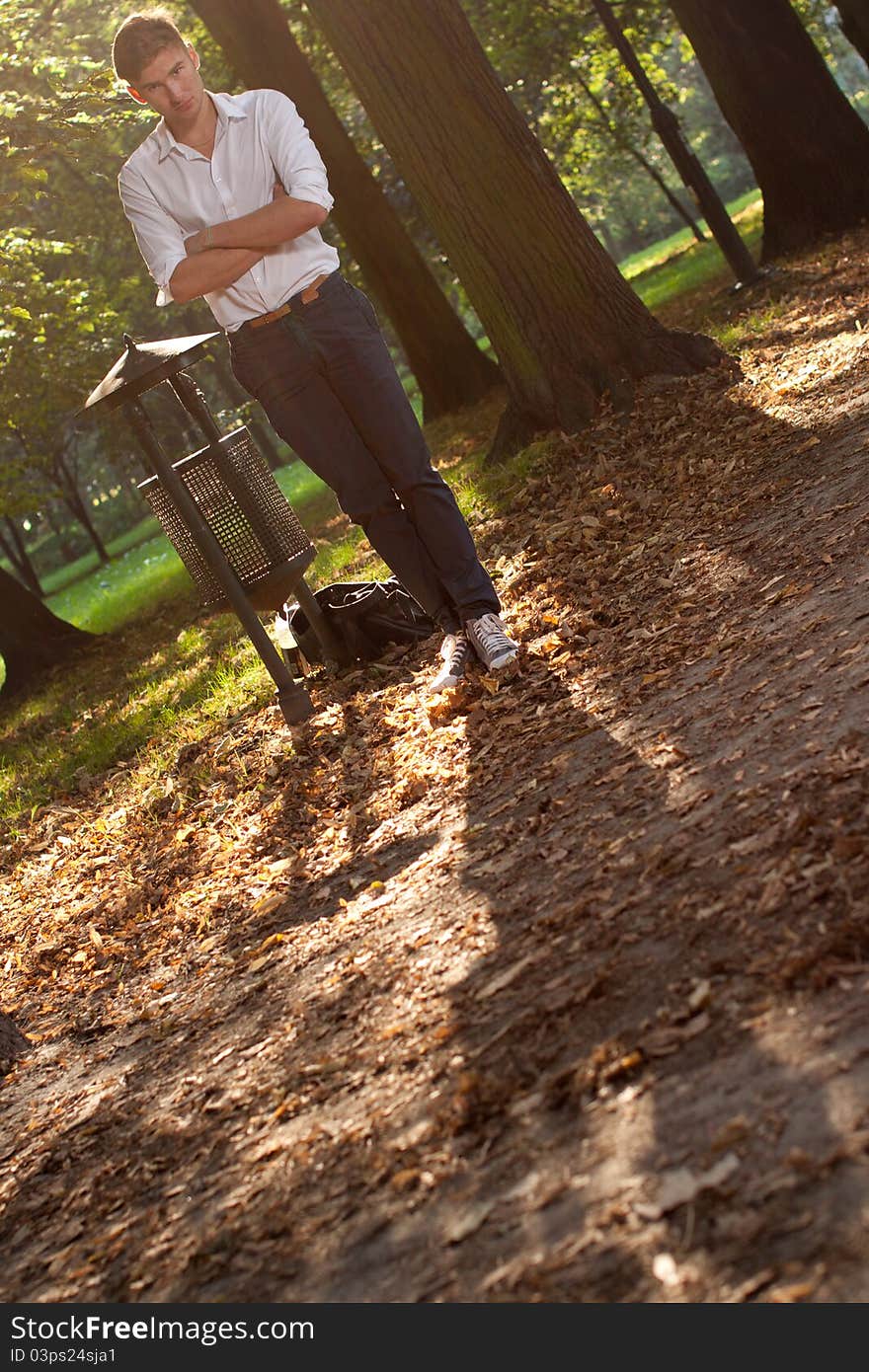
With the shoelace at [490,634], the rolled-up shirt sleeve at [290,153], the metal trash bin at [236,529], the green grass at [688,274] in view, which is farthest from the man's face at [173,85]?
A: the green grass at [688,274]

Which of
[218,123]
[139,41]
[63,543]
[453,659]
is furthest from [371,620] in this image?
[63,543]

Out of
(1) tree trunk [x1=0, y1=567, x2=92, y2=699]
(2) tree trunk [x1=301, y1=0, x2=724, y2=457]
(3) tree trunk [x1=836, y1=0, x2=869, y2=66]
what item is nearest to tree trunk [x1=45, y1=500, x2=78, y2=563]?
(1) tree trunk [x1=0, y1=567, x2=92, y2=699]

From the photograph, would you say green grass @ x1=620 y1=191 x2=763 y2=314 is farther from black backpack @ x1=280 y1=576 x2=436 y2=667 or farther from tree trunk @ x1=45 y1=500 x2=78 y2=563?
tree trunk @ x1=45 y1=500 x2=78 y2=563

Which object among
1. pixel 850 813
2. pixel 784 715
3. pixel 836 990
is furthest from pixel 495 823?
pixel 836 990

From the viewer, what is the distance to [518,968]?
342 centimetres

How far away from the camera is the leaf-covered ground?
96.1 inches

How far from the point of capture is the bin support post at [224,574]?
6.47 metres

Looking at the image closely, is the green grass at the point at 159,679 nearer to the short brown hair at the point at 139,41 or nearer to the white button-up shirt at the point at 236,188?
the white button-up shirt at the point at 236,188

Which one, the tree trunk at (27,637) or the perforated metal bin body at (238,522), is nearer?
the perforated metal bin body at (238,522)

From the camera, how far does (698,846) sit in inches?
138

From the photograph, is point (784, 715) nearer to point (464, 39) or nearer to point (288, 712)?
point (288, 712)

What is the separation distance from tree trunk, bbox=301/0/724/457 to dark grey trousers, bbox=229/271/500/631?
12.0ft

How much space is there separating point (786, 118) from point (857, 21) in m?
2.12

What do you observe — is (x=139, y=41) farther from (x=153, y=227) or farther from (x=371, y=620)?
(x=371, y=620)
